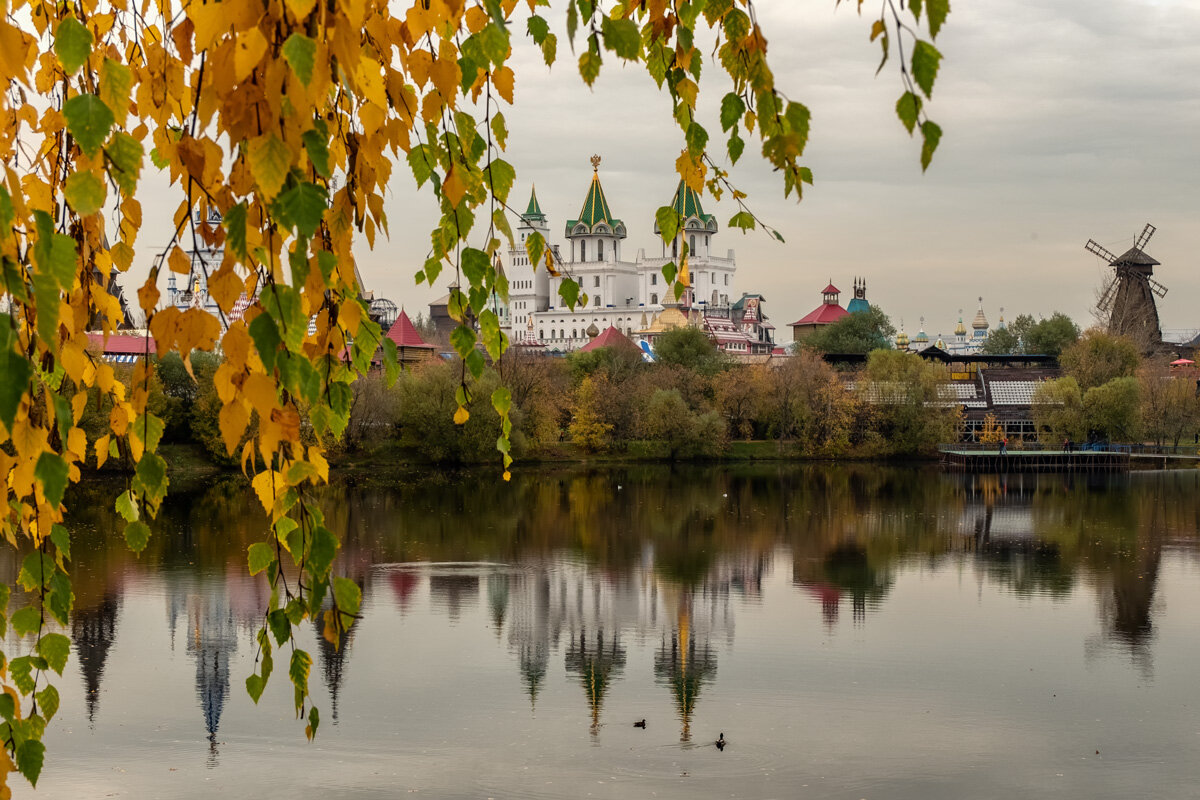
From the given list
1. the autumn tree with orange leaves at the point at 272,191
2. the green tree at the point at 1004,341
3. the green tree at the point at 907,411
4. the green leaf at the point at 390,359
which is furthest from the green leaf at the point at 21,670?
the green tree at the point at 1004,341

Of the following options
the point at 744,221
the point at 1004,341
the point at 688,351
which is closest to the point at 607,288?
the point at 1004,341

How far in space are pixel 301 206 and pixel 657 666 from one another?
12.6 m

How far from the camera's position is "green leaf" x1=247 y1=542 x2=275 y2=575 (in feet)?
6.31

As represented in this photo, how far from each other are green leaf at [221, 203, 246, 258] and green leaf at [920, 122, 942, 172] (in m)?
0.72

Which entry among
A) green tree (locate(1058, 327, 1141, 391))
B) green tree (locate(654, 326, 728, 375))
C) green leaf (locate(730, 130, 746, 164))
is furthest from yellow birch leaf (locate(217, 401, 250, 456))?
green tree (locate(1058, 327, 1141, 391))

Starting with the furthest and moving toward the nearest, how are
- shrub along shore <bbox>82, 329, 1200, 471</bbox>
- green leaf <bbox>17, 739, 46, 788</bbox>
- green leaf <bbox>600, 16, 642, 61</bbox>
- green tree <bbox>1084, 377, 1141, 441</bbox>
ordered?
green tree <bbox>1084, 377, 1141, 441</bbox> → shrub along shore <bbox>82, 329, 1200, 471</bbox> → green leaf <bbox>17, 739, 46, 788</bbox> → green leaf <bbox>600, 16, 642, 61</bbox>

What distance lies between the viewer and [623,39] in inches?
68.1

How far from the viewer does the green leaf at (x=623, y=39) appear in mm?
1722

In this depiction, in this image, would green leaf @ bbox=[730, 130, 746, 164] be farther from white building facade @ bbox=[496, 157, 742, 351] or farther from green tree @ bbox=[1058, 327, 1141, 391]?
white building facade @ bbox=[496, 157, 742, 351]

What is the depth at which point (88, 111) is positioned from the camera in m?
1.33

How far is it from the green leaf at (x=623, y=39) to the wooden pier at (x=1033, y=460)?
41843mm

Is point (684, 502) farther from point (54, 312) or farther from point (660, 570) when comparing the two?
point (54, 312)

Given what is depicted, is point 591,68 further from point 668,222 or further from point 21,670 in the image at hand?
point 21,670

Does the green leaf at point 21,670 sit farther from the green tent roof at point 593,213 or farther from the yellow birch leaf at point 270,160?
the green tent roof at point 593,213
